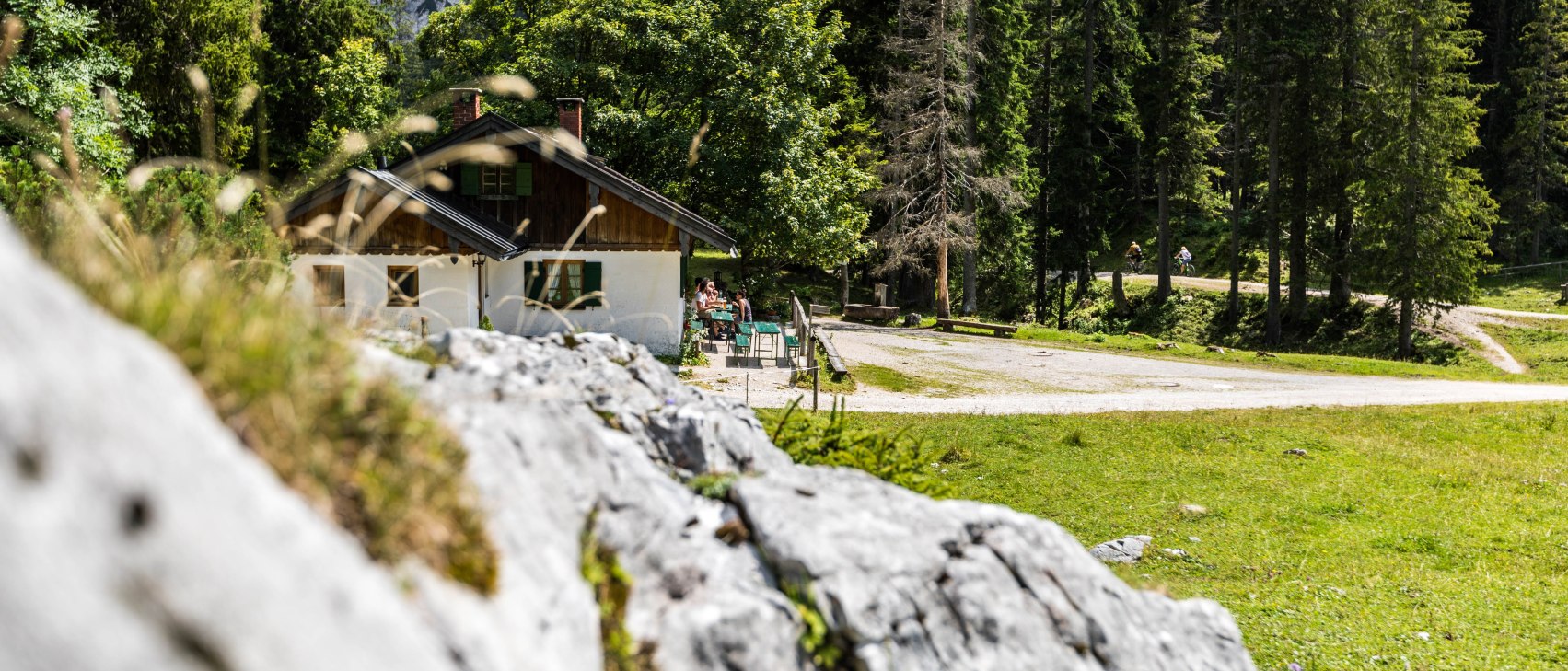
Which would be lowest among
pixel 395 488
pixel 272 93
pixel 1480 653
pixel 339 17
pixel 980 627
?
pixel 1480 653

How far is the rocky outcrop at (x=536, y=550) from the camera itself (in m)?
2.62

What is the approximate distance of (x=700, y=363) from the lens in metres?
28.5

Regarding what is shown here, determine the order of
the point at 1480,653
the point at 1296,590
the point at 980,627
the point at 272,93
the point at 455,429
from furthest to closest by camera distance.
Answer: the point at 272,93
the point at 1296,590
the point at 1480,653
the point at 980,627
the point at 455,429

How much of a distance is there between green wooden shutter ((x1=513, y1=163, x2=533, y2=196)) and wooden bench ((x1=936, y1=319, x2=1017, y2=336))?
18238mm

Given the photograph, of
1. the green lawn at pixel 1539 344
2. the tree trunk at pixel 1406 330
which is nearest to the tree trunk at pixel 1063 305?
the tree trunk at pixel 1406 330

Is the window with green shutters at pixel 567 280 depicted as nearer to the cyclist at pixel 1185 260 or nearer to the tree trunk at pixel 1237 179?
the tree trunk at pixel 1237 179

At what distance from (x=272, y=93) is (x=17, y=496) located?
4823 cm

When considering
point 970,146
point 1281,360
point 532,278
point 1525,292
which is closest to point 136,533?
point 532,278

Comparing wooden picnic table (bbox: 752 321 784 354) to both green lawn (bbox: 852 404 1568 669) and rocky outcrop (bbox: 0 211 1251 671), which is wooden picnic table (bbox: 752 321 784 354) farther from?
rocky outcrop (bbox: 0 211 1251 671)

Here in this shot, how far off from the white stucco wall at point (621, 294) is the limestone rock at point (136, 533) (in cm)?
2509

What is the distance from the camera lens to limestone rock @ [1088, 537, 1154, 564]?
1476 cm

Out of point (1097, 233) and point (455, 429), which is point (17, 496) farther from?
point (1097, 233)

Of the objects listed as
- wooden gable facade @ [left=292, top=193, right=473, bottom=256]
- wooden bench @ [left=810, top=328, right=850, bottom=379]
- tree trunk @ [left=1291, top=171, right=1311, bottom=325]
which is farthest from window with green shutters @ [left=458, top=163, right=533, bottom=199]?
tree trunk @ [left=1291, top=171, right=1311, bottom=325]

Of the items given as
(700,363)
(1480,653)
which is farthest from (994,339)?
(1480,653)
